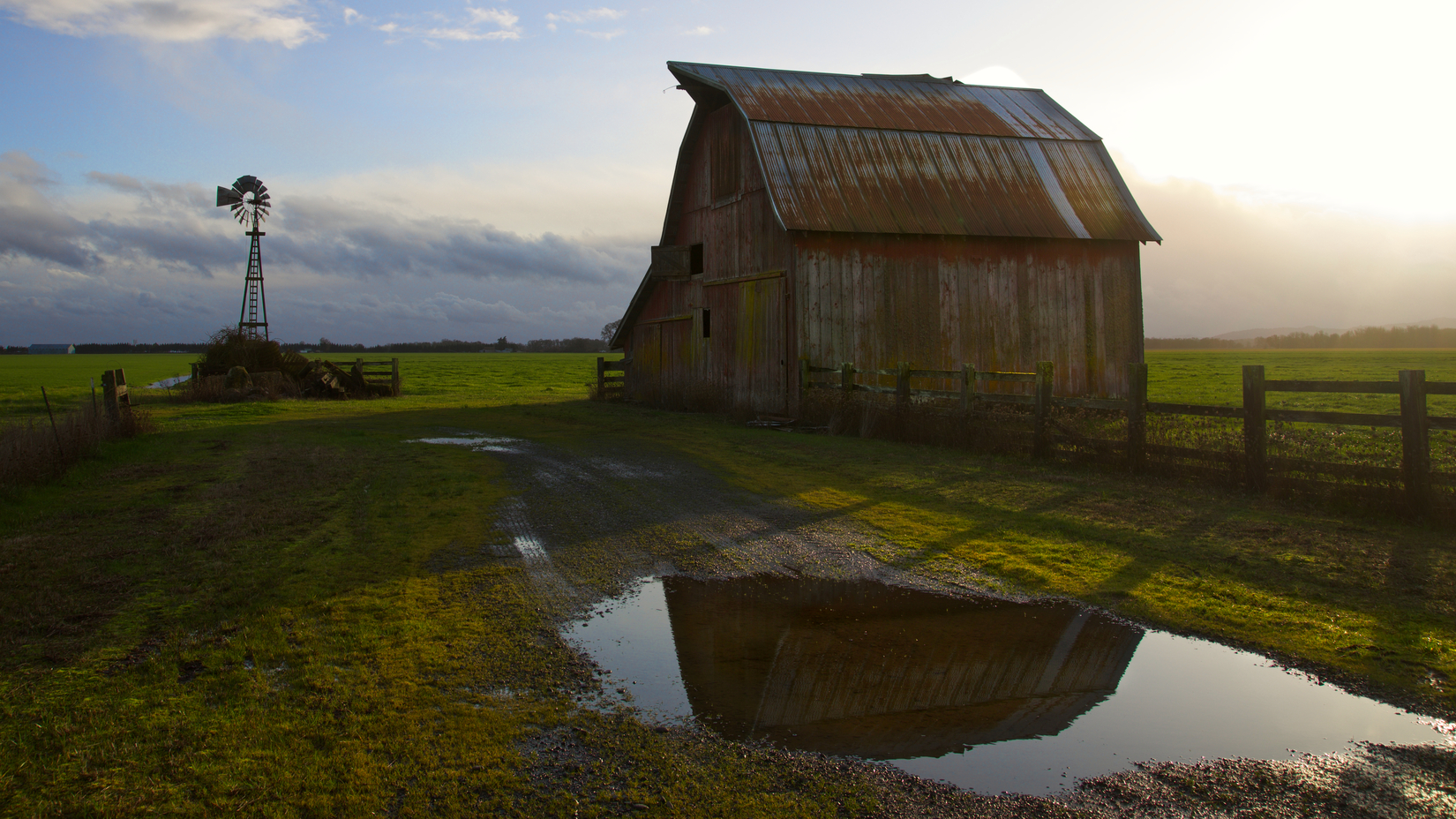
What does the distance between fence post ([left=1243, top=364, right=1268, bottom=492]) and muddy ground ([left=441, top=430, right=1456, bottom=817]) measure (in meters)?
4.21

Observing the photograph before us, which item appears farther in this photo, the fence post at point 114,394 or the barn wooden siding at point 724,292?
the barn wooden siding at point 724,292

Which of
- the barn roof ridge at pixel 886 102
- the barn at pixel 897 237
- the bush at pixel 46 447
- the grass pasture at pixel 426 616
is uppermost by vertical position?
the barn roof ridge at pixel 886 102

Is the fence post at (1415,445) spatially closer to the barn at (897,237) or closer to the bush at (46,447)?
the barn at (897,237)

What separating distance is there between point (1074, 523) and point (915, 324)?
439 inches

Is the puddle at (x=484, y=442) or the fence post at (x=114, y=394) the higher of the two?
the fence post at (x=114, y=394)

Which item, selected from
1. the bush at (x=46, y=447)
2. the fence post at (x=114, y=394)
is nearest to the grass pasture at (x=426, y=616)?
the bush at (x=46, y=447)

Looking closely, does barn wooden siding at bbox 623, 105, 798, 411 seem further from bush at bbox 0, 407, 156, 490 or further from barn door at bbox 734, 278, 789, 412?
bush at bbox 0, 407, 156, 490

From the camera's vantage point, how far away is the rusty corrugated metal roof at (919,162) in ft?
59.7

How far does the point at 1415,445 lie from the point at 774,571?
224 inches

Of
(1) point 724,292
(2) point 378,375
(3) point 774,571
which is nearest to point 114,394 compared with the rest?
(1) point 724,292

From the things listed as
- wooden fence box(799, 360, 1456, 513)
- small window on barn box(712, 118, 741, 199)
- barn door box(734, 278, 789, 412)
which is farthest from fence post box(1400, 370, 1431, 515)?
small window on barn box(712, 118, 741, 199)

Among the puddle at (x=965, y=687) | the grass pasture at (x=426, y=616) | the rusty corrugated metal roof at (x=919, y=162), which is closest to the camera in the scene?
the grass pasture at (x=426, y=616)

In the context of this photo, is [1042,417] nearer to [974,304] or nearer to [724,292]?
[974,304]

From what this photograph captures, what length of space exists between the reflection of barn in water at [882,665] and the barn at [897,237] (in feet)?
41.5
